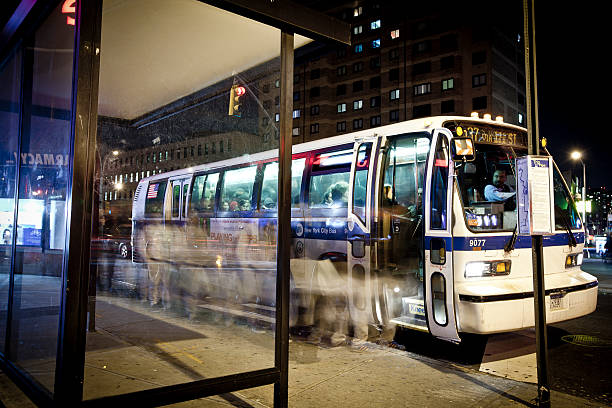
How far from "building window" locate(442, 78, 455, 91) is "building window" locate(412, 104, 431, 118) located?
2582mm

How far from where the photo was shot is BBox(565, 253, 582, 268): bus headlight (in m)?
6.55

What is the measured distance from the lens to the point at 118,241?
25.1 meters

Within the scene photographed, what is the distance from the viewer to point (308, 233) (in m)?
7.97

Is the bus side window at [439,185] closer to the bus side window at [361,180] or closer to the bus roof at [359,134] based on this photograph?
the bus roof at [359,134]

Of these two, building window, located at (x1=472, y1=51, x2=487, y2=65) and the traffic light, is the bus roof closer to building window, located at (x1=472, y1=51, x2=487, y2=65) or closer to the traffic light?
the traffic light

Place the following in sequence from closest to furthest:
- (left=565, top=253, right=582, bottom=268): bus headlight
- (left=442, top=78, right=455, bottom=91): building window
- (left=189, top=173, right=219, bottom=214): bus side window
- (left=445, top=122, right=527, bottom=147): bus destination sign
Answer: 1. (left=445, top=122, right=527, bottom=147): bus destination sign
2. (left=565, top=253, right=582, bottom=268): bus headlight
3. (left=189, top=173, right=219, bottom=214): bus side window
4. (left=442, top=78, right=455, bottom=91): building window

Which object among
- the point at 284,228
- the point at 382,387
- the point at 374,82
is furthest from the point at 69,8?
the point at 374,82

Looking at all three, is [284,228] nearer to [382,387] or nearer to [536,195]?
[382,387]

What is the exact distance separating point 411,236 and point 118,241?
21.6m

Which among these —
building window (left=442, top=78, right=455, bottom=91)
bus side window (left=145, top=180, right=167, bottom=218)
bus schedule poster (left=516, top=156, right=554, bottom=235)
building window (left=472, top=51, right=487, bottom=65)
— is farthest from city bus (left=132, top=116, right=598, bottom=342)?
building window (left=472, top=51, right=487, bottom=65)

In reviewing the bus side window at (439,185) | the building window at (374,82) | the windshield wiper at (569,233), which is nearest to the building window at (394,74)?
the building window at (374,82)

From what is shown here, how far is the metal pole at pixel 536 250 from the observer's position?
14.1 feet

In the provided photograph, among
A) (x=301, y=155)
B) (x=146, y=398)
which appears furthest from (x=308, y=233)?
(x=146, y=398)

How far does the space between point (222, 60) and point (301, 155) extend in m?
3.01
